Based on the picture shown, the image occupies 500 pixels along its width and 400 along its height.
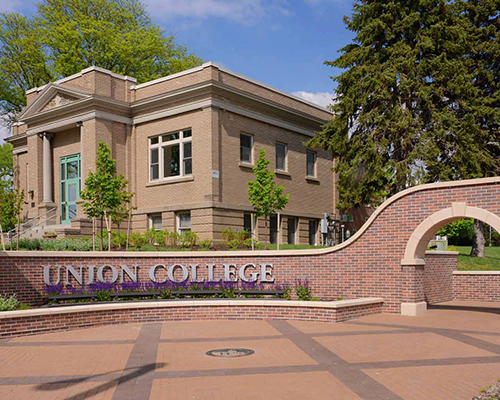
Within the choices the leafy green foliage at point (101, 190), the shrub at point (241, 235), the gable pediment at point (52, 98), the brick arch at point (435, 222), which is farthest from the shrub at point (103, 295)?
the gable pediment at point (52, 98)

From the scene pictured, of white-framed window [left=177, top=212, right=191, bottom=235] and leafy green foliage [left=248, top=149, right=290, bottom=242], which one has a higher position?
leafy green foliage [left=248, top=149, right=290, bottom=242]

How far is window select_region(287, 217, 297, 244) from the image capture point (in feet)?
95.1

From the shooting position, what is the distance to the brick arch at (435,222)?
1381 centimetres

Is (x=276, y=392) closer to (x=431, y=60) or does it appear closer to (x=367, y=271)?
(x=367, y=271)

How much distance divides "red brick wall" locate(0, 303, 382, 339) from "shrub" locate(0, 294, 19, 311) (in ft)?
4.87

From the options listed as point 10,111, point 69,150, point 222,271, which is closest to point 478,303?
point 222,271

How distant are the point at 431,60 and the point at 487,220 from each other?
12.2 m

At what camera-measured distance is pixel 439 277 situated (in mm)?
18969

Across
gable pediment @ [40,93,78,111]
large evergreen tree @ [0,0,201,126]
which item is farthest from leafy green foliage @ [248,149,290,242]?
large evergreen tree @ [0,0,201,126]

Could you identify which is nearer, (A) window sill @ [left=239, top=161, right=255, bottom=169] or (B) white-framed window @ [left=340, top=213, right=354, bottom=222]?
(A) window sill @ [left=239, top=161, right=255, bottom=169]

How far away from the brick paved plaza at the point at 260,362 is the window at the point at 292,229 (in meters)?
15.8

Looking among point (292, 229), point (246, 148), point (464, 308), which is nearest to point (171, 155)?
point (246, 148)

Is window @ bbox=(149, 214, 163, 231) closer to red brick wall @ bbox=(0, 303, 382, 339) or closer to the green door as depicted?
the green door

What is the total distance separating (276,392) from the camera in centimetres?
716
